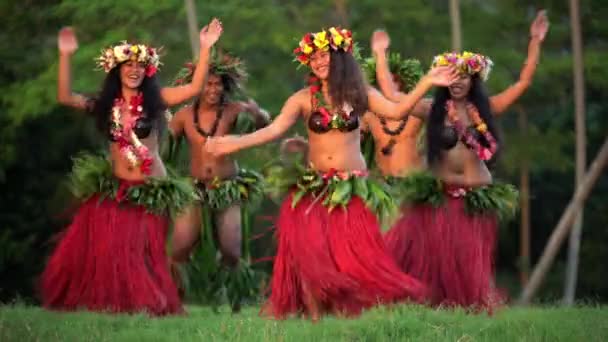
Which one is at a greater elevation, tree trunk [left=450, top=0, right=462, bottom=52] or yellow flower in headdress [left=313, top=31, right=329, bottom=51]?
tree trunk [left=450, top=0, right=462, bottom=52]

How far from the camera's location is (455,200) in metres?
9.87

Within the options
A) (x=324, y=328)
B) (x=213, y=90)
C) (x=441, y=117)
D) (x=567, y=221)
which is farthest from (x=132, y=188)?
(x=567, y=221)

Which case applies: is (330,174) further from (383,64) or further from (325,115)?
(383,64)

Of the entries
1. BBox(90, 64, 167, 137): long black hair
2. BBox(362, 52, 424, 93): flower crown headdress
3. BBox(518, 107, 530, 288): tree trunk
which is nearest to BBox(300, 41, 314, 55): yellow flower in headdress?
BBox(90, 64, 167, 137): long black hair

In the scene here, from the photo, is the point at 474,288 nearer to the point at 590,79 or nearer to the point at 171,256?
the point at 171,256

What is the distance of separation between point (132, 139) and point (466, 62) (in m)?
2.05

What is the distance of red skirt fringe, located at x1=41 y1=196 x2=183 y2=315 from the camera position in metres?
9.89

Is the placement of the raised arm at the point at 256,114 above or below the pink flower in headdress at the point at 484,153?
above

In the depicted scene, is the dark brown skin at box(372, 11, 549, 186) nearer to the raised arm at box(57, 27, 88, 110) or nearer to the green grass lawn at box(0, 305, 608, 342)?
the green grass lawn at box(0, 305, 608, 342)

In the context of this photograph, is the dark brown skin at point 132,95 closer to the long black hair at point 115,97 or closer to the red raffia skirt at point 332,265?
the long black hair at point 115,97

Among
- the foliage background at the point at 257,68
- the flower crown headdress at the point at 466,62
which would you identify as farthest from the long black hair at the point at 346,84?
the foliage background at the point at 257,68

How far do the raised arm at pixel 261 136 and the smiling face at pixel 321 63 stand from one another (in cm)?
14

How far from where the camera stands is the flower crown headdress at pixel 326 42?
920 centimetres

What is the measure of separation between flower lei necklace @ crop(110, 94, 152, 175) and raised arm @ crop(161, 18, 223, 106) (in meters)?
0.19
